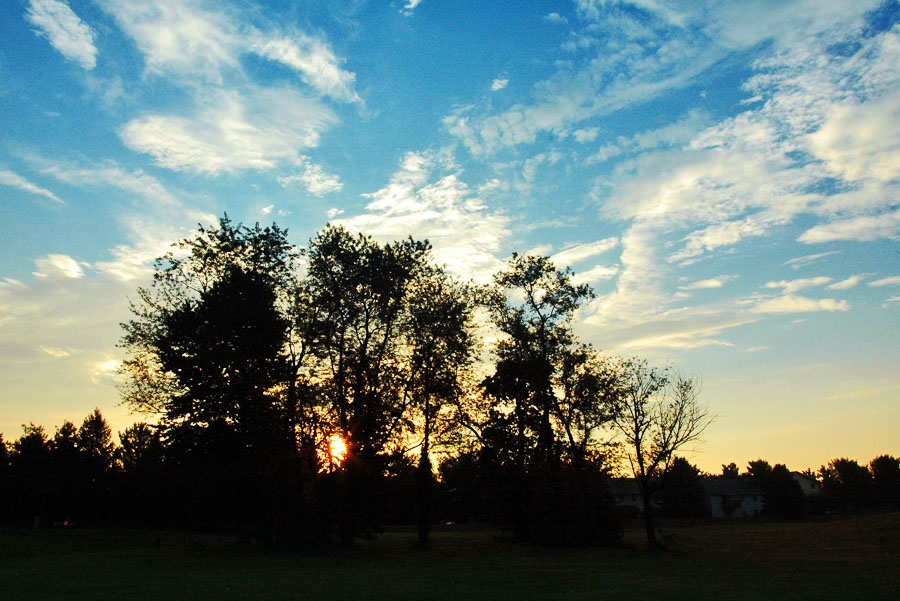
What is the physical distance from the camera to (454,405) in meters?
45.3

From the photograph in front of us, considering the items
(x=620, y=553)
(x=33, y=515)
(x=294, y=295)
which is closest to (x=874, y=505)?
(x=620, y=553)

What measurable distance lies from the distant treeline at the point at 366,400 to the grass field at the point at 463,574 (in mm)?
3728

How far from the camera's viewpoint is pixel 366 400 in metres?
40.6

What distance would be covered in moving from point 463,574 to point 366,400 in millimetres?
17632

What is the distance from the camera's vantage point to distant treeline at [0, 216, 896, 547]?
132 ft

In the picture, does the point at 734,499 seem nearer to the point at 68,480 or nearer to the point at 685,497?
the point at 685,497

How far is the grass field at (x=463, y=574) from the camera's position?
58.4 ft

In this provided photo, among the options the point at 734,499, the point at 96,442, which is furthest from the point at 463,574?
the point at 734,499

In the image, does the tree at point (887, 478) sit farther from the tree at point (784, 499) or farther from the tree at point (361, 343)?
the tree at point (361, 343)

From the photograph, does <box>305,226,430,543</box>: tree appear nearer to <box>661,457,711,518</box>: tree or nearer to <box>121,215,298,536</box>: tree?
<box>121,215,298,536</box>: tree

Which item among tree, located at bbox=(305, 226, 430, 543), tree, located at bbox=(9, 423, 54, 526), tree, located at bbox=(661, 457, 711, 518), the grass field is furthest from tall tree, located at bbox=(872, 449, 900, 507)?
tree, located at bbox=(9, 423, 54, 526)

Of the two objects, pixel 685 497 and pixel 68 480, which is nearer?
pixel 68 480

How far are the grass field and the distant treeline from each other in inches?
147

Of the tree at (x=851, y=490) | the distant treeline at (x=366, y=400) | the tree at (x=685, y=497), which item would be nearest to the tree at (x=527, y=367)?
the distant treeline at (x=366, y=400)
